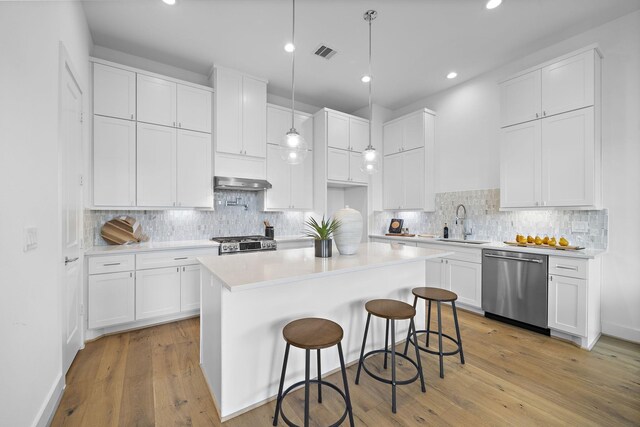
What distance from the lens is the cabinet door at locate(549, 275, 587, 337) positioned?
8.71 feet

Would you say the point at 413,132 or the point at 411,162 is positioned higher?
the point at 413,132

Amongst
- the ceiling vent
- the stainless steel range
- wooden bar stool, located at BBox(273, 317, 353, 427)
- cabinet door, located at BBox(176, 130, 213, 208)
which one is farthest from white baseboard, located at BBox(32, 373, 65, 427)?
the ceiling vent

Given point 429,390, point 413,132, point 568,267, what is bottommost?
point 429,390

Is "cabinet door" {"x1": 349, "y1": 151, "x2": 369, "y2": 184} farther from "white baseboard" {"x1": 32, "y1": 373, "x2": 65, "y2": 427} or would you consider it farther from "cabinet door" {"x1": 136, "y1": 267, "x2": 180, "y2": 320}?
"white baseboard" {"x1": 32, "y1": 373, "x2": 65, "y2": 427}

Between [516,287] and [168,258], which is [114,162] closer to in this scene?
[168,258]

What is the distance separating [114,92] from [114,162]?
0.81m

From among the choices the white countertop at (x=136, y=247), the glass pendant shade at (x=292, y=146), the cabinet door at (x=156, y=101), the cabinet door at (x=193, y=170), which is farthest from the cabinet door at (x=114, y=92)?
the glass pendant shade at (x=292, y=146)

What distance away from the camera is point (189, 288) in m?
3.33

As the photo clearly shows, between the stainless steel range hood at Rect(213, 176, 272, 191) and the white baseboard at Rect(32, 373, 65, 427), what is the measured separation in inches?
95.6

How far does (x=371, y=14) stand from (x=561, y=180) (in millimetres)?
2742

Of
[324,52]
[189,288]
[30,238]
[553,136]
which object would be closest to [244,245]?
[189,288]

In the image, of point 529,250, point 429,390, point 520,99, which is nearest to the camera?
point 429,390

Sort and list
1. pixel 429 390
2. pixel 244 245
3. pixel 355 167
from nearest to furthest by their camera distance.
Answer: pixel 429 390, pixel 244 245, pixel 355 167

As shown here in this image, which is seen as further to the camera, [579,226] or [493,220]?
[493,220]
